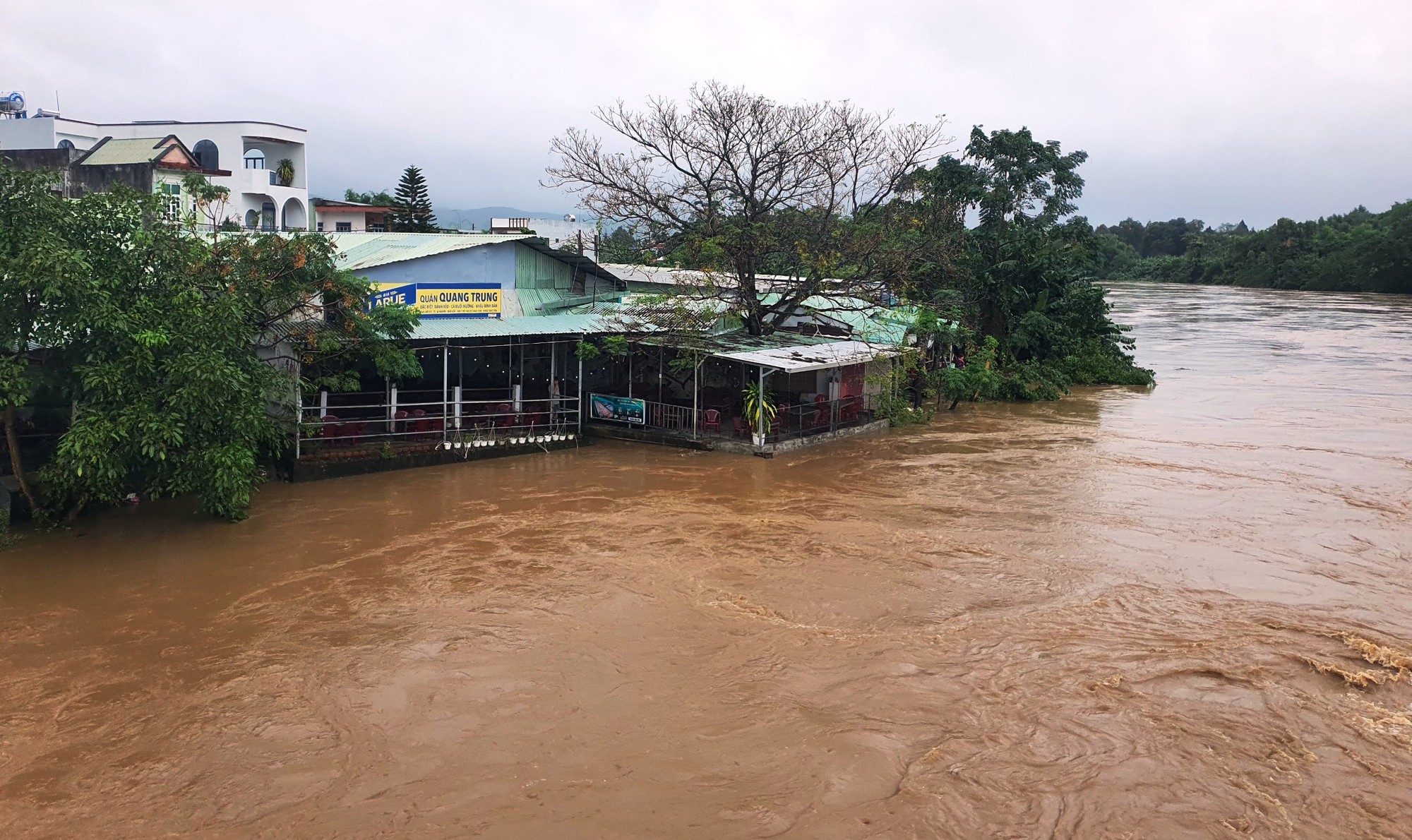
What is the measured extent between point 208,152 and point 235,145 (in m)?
0.81

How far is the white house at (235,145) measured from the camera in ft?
95.3

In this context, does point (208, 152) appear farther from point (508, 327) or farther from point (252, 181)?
point (508, 327)

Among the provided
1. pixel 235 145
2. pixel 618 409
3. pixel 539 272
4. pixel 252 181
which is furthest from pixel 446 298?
pixel 235 145

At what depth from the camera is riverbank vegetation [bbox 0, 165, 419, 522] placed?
10.6m

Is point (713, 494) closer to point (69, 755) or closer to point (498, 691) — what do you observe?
point (498, 691)

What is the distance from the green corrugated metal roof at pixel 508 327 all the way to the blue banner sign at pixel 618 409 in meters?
1.34

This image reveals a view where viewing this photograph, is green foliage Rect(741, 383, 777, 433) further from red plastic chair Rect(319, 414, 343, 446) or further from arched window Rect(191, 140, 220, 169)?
arched window Rect(191, 140, 220, 169)

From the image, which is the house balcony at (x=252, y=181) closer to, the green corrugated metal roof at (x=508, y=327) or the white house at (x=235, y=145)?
the white house at (x=235, y=145)

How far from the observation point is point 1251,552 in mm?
11883

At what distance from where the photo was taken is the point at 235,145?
1189 inches

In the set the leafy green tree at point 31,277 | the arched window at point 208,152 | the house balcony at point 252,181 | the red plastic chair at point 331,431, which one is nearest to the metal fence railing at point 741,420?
the red plastic chair at point 331,431

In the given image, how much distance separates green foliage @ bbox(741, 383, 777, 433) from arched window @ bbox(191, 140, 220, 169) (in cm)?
2117

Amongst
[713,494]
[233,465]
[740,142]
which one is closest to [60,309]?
[233,465]

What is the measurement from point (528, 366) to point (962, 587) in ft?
36.9
